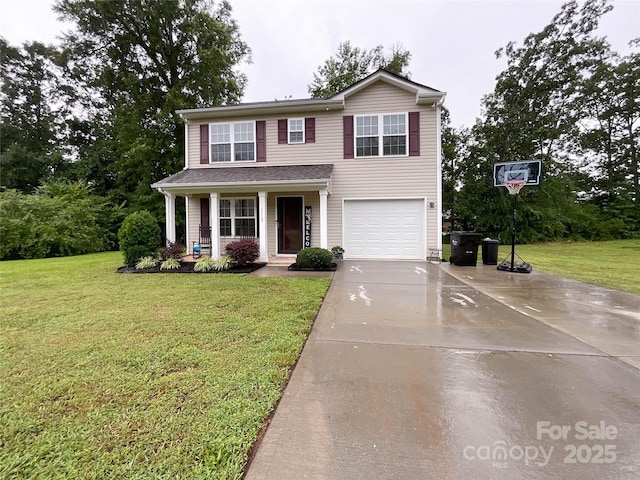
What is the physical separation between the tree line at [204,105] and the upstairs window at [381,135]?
9.95 meters

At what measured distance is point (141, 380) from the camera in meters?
2.48

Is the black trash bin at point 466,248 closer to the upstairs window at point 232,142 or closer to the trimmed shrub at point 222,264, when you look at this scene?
A: the trimmed shrub at point 222,264

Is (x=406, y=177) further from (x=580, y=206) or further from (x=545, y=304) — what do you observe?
(x=580, y=206)

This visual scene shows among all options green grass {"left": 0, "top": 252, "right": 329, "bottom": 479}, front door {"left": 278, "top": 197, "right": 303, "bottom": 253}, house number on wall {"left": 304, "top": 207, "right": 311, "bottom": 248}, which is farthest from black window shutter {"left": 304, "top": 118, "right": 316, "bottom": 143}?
green grass {"left": 0, "top": 252, "right": 329, "bottom": 479}

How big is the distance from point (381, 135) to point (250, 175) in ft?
16.2

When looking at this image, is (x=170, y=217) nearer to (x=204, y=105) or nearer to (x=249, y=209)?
(x=249, y=209)

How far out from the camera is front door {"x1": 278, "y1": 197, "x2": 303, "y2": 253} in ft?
36.0

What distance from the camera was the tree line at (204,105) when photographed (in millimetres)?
16516

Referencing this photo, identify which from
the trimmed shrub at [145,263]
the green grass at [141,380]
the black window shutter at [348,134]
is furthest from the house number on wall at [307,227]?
the green grass at [141,380]

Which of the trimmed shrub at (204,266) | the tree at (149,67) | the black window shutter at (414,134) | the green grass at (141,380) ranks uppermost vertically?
the tree at (149,67)

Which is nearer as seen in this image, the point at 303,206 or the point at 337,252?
the point at 337,252

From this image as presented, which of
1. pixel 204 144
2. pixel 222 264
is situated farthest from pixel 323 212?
pixel 204 144

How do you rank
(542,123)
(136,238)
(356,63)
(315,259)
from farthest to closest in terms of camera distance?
(356,63) → (542,123) → (136,238) → (315,259)

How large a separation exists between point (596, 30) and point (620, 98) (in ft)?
22.0
